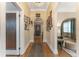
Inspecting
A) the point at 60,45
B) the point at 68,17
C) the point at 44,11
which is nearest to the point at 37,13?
the point at 44,11

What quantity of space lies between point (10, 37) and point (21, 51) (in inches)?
28.6

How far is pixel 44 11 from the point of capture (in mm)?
10359

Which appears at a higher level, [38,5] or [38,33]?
[38,5]

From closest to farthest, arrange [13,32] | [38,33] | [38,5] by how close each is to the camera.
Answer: [13,32] → [38,5] → [38,33]

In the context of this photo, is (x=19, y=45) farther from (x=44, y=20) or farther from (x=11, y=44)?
(x=44, y=20)

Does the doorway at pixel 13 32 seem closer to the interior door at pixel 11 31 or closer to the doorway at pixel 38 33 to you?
the interior door at pixel 11 31

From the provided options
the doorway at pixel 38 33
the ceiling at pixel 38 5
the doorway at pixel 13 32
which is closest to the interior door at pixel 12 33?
the doorway at pixel 13 32

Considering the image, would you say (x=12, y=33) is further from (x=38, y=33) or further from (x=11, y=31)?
(x=38, y=33)

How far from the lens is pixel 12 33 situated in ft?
18.6

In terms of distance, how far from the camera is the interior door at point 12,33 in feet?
18.4

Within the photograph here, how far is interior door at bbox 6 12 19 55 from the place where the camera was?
18.4 ft

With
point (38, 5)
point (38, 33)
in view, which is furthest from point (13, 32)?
point (38, 33)

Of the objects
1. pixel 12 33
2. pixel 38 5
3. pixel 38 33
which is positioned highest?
pixel 38 5

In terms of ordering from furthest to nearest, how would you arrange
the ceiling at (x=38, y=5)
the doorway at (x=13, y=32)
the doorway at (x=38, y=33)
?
the doorway at (x=38, y=33) < the ceiling at (x=38, y=5) < the doorway at (x=13, y=32)
